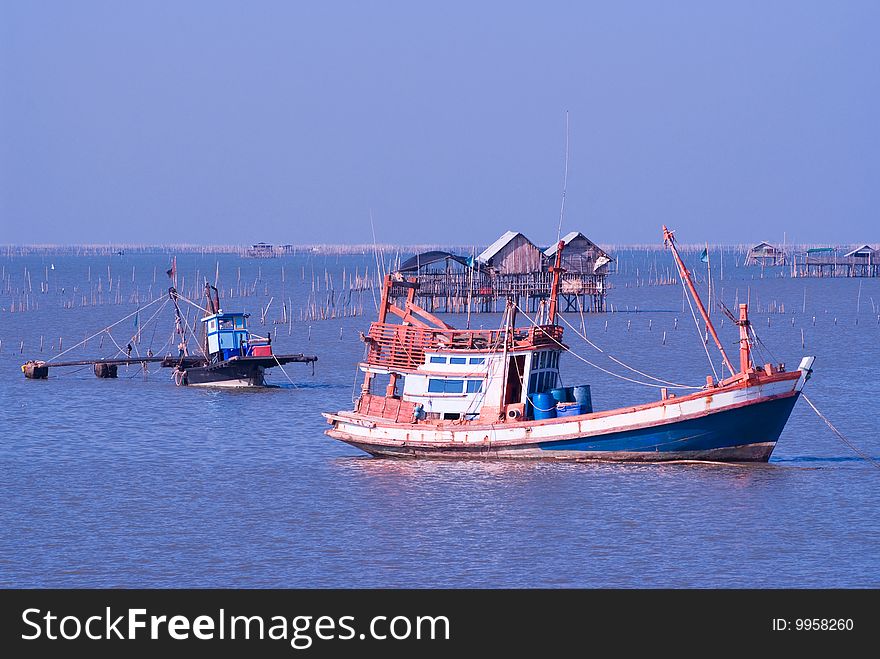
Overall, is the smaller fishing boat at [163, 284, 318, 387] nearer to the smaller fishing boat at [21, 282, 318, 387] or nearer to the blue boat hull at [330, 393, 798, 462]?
the smaller fishing boat at [21, 282, 318, 387]

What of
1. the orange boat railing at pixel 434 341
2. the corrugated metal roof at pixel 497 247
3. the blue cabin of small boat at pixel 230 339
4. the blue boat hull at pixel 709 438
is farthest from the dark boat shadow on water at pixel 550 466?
the corrugated metal roof at pixel 497 247

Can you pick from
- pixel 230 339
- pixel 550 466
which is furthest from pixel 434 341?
pixel 230 339

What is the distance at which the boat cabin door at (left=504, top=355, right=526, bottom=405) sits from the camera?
39000 mm

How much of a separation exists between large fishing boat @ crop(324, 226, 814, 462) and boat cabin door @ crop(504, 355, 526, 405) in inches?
1.1

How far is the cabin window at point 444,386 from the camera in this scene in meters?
39.5

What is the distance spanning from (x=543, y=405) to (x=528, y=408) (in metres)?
0.49

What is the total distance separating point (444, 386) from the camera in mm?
39656

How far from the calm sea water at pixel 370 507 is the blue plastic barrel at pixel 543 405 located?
1.46 metres

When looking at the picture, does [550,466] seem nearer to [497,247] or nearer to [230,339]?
[230,339]

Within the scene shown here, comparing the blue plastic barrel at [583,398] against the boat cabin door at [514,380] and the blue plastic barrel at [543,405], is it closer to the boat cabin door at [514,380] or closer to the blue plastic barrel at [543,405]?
the blue plastic barrel at [543,405]
